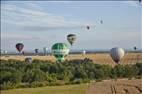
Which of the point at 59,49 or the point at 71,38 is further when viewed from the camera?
the point at 71,38

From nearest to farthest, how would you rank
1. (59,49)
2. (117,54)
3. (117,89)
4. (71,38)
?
(117,89) → (117,54) → (59,49) → (71,38)

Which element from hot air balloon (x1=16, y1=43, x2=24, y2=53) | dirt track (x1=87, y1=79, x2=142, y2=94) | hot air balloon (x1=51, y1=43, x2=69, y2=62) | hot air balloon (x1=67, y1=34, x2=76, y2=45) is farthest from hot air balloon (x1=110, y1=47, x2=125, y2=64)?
hot air balloon (x1=16, y1=43, x2=24, y2=53)

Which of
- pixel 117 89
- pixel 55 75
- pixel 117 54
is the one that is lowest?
pixel 117 89

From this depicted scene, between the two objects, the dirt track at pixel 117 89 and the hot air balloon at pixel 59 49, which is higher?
the hot air balloon at pixel 59 49

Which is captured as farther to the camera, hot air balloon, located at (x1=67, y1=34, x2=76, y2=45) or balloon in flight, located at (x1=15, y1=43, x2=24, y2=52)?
balloon in flight, located at (x1=15, y1=43, x2=24, y2=52)

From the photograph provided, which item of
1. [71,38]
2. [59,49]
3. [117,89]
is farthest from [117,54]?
[71,38]

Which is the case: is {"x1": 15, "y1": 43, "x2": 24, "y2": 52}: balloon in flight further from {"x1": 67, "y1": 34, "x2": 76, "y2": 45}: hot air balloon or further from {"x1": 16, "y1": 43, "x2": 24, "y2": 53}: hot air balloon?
{"x1": 67, "y1": 34, "x2": 76, "y2": 45}: hot air balloon

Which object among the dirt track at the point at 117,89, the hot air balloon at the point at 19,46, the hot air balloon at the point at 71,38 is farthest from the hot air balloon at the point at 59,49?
the dirt track at the point at 117,89

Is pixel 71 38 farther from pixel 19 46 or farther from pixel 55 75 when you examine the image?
pixel 55 75

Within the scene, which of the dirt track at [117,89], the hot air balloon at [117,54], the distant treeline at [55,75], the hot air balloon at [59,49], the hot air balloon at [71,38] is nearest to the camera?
the dirt track at [117,89]

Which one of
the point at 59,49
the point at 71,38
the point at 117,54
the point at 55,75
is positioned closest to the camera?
the point at 55,75

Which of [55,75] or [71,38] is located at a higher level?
[71,38]

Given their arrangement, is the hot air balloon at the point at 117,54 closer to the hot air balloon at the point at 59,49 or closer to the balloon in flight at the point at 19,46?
the hot air balloon at the point at 59,49

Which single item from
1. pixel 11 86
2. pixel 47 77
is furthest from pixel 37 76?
pixel 11 86
